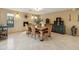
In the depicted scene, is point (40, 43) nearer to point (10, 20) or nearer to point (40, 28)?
point (40, 28)

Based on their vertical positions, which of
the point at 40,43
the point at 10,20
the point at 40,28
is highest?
the point at 10,20

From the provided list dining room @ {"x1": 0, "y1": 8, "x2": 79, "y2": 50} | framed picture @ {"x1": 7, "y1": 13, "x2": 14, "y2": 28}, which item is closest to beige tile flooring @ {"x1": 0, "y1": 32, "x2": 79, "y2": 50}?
dining room @ {"x1": 0, "y1": 8, "x2": 79, "y2": 50}

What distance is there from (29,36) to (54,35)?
26.9 inches

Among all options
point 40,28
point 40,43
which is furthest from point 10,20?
point 40,43

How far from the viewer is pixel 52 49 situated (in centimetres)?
272

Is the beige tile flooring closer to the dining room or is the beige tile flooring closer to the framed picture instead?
the dining room

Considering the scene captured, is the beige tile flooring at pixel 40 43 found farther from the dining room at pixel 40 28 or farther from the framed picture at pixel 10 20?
the framed picture at pixel 10 20

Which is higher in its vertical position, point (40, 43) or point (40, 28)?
point (40, 28)

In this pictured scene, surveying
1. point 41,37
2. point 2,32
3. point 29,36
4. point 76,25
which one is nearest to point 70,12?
point 76,25

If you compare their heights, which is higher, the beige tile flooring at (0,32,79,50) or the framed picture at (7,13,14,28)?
the framed picture at (7,13,14,28)

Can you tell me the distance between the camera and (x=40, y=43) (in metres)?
2.75

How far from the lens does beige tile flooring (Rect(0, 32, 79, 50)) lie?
8.80 feet

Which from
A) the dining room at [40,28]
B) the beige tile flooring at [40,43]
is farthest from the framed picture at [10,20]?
the beige tile flooring at [40,43]

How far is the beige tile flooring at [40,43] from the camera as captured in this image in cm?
268
